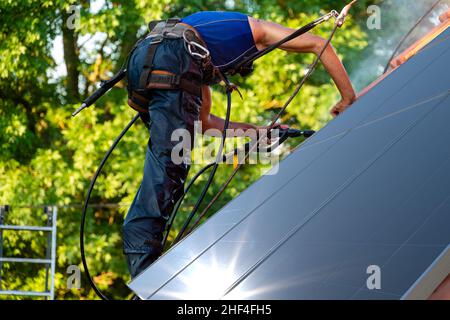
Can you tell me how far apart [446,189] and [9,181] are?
415 inches

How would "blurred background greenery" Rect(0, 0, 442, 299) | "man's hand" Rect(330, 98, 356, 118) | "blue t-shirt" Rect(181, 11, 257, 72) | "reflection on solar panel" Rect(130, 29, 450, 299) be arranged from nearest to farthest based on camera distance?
1. "reflection on solar panel" Rect(130, 29, 450, 299)
2. "blue t-shirt" Rect(181, 11, 257, 72)
3. "man's hand" Rect(330, 98, 356, 118)
4. "blurred background greenery" Rect(0, 0, 442, 299)

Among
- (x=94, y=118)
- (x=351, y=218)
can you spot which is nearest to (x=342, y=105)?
(x=351, y=218)

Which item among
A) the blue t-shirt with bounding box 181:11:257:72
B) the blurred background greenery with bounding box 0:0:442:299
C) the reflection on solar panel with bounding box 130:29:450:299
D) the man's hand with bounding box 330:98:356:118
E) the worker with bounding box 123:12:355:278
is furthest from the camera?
the blurred background greenery with bounding box 0:0:442:299

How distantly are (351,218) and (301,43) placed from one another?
1.70 m

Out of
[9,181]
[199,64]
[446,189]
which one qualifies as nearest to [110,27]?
[9,181]

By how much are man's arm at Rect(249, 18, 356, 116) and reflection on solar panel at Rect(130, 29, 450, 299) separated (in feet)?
1.80

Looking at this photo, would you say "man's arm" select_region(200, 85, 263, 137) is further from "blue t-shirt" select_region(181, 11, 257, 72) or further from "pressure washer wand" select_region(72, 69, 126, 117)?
"pressure washer wand" select_region(72, 69, 126, 117)

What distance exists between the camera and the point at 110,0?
12.0 meters

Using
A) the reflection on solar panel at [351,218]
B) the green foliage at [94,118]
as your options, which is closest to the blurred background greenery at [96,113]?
the green foliage at [94,118]

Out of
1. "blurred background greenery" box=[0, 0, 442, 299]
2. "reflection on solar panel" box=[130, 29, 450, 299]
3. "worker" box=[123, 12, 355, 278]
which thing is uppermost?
"blurred background greenery" box=[0, 0, 442, 299]

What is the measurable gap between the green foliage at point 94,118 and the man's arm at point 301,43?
7.44 m

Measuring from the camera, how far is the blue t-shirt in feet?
10.4

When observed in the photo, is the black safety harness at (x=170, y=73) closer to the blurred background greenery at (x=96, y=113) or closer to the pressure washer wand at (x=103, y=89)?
the pressure washer wand at (x=103, y=89)

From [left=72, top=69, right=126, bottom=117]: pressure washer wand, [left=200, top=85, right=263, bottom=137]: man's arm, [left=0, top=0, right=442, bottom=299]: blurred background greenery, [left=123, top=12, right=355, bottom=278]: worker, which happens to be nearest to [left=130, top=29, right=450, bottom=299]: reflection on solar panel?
[left=123, top=12, right=355, bottom=278]: worker
